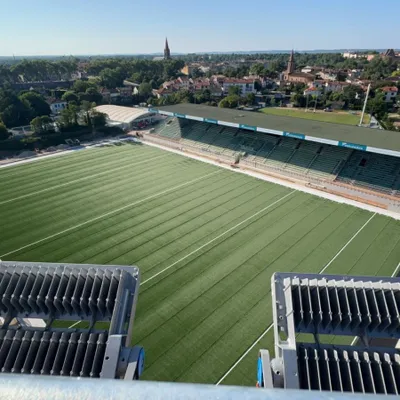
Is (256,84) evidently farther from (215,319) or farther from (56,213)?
(215,319)

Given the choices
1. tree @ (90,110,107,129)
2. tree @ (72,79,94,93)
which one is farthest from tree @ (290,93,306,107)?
tree @ (72,79,94,93)

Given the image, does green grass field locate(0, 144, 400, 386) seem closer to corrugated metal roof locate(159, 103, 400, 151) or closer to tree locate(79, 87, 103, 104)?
corrugated metal roof locate(159, 103, 400, 151)

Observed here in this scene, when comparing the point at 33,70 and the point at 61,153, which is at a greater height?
the point at 33,70

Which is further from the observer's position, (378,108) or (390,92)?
(390,92)

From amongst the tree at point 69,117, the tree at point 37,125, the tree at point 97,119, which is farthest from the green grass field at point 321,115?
the tree at point 37,125

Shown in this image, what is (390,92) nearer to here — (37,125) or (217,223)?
(217,223)

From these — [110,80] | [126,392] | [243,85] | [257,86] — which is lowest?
[257,86]

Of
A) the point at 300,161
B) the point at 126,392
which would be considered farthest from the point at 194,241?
the point at 300,161

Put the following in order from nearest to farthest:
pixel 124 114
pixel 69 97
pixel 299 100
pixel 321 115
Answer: pixel 124 114
pixel 321 115
pixel 69 97
pixel 299 100
